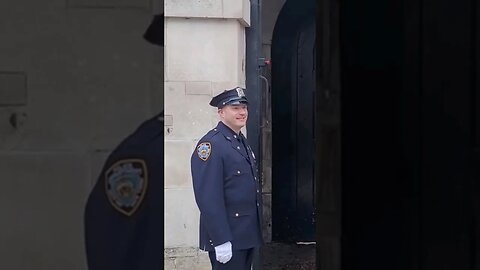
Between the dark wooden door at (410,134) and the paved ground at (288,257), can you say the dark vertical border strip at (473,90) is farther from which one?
the paved ground at (288,257)

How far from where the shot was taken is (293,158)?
7.77 meters

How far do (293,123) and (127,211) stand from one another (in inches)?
238

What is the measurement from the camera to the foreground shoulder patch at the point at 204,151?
15.1 feet

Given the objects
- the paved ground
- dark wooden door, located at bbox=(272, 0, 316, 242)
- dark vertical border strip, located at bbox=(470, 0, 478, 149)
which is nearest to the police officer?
the paved ground

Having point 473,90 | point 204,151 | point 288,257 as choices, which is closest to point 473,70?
point 473,90

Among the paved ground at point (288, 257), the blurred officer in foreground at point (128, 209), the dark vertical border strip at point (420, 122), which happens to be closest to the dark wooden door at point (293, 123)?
the paved ground at point (288, 257)

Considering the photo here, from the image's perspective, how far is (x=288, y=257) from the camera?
720cm

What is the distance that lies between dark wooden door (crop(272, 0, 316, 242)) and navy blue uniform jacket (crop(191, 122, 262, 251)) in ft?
9.91

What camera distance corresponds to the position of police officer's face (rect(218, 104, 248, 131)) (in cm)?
476

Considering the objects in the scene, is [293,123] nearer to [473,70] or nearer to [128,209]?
[473,70]

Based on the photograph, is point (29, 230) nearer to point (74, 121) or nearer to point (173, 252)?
point (74, 121)

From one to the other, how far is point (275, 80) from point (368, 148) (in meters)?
5.89

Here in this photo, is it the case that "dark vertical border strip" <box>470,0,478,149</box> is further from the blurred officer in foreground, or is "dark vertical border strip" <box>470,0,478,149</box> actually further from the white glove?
the white glove

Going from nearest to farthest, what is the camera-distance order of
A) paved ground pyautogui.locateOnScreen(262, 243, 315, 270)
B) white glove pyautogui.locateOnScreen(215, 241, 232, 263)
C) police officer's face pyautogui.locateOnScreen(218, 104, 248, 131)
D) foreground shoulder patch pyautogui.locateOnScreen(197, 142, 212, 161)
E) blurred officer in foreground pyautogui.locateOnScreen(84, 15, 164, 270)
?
blurred officer in foreground pyautogui.locateOnScreen(84, 15, 164, 270) < white glove pyautogui.locateOnScreen(215, 241, 232, 263) < foreground shoulder patch pyautogui.locateOnScreen(197, 142, 212, 161) < police officer's face pyautogui.locateOnScreen(218, 104, 248, 131) < paved ground pyautogui.locateOnScreen(262, 243, 315, 270)
